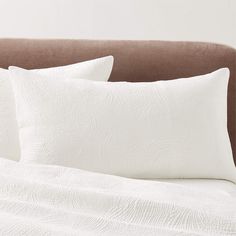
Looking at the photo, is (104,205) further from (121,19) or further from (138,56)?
(121,19)

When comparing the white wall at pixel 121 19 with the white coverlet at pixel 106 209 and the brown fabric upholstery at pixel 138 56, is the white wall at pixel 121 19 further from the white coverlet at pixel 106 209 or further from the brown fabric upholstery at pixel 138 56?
the white coverlet at pixel 106 209

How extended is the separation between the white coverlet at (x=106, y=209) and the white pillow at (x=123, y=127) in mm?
421

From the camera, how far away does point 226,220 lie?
1.34 metres

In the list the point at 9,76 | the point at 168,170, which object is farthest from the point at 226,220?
the point at 9,76

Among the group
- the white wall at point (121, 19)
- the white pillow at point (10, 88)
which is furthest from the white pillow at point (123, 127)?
the white wall at point (121, 19)

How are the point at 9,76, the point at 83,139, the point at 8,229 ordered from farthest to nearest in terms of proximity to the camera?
the point at 9,76 < the point at 83,139 < the point at 8,229

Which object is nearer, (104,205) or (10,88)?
(104,205)

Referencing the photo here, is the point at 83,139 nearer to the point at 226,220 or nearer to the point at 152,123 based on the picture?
the point at 152,123

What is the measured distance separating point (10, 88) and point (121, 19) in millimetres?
1036

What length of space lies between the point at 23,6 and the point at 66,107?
1259 millimetres

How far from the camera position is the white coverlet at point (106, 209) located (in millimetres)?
1290

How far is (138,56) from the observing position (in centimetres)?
256

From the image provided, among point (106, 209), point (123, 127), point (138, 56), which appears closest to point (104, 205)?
point (106, 209)

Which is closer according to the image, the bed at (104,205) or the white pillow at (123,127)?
the bed at (104,205)
